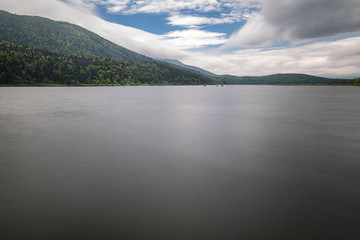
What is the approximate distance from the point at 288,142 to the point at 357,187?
29.3 feet

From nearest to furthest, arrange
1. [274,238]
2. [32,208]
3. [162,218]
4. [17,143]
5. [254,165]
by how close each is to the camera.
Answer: [274,238] < [162,218] < [32,208] < [254,165] < [17,143]

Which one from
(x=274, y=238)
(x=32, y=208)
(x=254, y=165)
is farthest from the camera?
(x=254, y=165)

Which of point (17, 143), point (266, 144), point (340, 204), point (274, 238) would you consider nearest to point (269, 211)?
point (274, 238)

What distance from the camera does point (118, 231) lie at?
6.71 metres

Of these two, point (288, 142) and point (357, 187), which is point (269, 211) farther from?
point (288, 142)

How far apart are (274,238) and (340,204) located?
356cm

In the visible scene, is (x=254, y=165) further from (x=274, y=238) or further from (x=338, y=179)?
(x=274, y=238)

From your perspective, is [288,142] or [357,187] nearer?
[357,187]

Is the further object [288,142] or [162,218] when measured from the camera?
[288,142]

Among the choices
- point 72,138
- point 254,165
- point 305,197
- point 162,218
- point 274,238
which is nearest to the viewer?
point 274,238

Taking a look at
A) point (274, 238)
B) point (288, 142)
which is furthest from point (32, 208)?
point (288, 142)

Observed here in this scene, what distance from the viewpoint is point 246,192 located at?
366 inches

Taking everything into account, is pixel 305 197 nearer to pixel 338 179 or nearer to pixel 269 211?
pixel 269 211

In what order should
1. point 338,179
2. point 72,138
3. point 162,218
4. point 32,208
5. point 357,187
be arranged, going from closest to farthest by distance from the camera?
point 162,218 → point 32,208 → point 357,187 → point 338,179 → point 72,138
